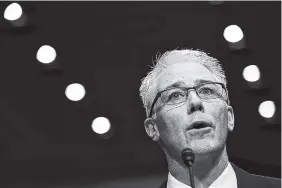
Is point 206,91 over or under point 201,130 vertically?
over

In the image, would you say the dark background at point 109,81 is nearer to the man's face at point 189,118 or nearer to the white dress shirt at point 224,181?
the man's face at point 189,118

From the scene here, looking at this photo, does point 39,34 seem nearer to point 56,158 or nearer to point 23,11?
point 23,11

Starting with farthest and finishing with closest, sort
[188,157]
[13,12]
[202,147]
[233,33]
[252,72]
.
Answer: [252,72] < [233,33] < [13,12] < [202,147] < [188,157]

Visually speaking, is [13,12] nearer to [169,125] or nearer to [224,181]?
[169,125]

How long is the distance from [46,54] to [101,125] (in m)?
0.43

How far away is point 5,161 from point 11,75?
0.41 m

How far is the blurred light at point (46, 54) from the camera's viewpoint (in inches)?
127

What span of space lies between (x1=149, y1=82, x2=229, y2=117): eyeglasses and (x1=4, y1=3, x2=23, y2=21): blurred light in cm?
121

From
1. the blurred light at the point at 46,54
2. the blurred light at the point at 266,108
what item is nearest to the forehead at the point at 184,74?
the blurred light at the point at 46,54

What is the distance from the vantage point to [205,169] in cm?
199

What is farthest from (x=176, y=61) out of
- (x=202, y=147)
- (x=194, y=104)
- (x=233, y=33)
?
(x=233, y=33)

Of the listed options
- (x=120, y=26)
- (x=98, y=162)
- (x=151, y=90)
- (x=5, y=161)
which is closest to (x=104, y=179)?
(x=98, y=162)

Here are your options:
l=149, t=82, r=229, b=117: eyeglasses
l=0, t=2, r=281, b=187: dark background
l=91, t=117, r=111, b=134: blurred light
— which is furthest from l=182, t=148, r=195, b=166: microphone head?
l=91, t=117, r=111, b=134: blurred light

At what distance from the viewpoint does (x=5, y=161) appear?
339 cm
